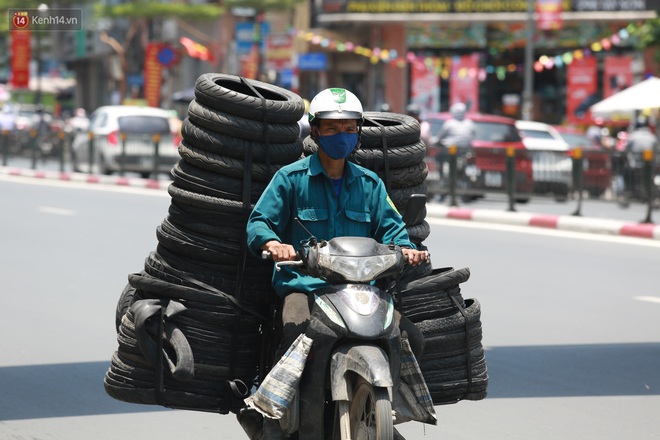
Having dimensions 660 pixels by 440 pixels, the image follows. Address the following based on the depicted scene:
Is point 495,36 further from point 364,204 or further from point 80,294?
point 364,204

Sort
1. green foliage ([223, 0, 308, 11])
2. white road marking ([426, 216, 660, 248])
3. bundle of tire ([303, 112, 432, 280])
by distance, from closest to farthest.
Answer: bundle of tire ([303, 112, 432, 280]), white road marking ([426, 216, 660, 248]), green foliage ([223, 0, 308, 11])

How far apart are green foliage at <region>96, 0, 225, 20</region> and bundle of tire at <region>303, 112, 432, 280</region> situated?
46.8 metres

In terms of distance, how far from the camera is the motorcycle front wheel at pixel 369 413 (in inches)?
181

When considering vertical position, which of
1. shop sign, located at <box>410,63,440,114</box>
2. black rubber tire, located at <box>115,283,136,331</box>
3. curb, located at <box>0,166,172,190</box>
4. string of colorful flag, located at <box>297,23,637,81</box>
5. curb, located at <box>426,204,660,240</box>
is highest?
string of colorful flag, located at <box>297,23,637,81</box>

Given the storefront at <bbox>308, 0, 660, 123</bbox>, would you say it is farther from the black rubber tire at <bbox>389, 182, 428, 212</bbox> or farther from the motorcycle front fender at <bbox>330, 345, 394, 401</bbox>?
the motorcycle front fender at <bbox>330, 345, 394, 401</bbox>

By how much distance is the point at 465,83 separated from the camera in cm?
4334

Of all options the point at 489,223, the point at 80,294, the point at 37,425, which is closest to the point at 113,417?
the point at 37,425

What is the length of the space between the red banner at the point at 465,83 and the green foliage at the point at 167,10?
12.6m

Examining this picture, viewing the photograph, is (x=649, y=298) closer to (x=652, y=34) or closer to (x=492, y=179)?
(x=492, y=179)

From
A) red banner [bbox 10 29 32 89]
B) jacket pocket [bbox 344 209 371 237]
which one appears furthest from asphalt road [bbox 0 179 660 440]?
red banner [bbox 10 29 32 89]

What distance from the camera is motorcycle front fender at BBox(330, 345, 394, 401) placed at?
15.1ft

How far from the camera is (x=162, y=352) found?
5270 mm

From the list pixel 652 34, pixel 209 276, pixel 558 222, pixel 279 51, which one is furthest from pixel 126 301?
pixel 279 51

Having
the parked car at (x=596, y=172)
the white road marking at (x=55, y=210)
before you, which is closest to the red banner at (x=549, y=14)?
the parked car at (x=596, y=172)
